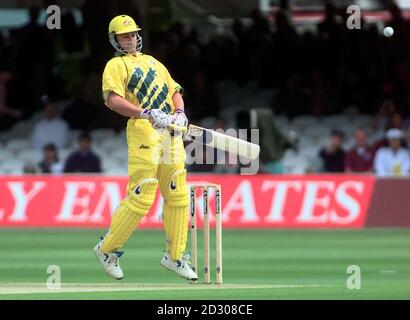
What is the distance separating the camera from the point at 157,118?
9.78 meters

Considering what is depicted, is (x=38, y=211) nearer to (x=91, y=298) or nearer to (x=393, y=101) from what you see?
(x=393, y=101)

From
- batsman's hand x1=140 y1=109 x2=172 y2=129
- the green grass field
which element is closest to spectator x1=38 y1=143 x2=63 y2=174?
the green grass field

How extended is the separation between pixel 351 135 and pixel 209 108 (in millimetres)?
2185

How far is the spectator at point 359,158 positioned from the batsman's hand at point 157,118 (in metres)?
9.15

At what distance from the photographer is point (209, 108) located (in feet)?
67.5

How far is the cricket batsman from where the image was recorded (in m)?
9.91

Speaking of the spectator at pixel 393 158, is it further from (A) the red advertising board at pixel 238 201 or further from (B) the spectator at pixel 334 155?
(A) the red advertising board at pixel 238 201

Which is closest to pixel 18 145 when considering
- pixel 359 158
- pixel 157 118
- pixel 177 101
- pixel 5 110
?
pixel 5 110

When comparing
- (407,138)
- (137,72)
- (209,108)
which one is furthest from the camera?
(209,108)

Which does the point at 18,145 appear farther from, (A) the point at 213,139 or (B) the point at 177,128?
(B) the point at 177,128

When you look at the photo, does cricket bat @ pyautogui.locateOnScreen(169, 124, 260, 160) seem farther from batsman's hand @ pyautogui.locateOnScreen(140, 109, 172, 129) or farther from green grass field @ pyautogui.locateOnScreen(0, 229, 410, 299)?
green grass field @ pyautogui.locateOnScreen(0, 229, 410, 299)

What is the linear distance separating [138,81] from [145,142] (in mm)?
459
